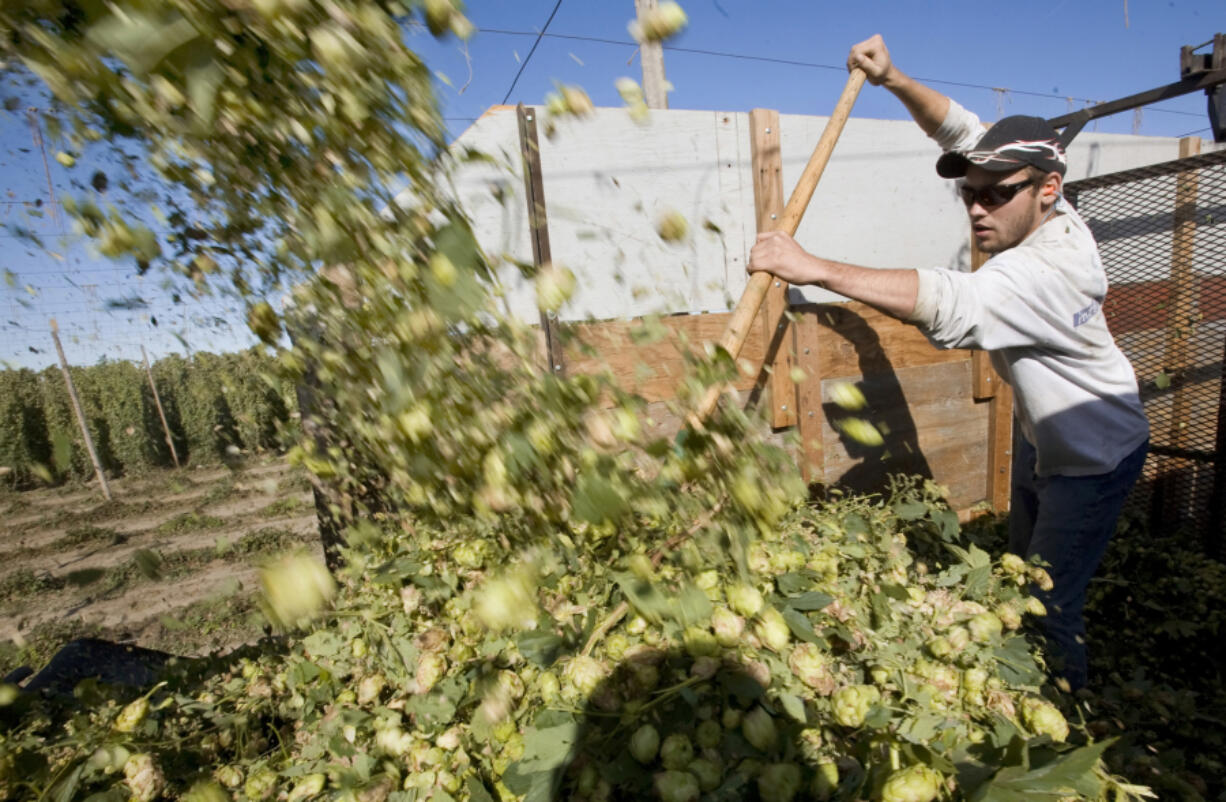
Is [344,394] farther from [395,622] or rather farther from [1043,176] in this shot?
[1043,176]

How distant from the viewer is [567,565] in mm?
1558

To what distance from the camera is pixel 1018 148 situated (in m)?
2.25

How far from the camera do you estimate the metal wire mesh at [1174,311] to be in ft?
11.5

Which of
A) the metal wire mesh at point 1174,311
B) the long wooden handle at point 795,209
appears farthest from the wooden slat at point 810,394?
the metal wire mesh at point 1174,311

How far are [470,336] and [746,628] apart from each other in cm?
92

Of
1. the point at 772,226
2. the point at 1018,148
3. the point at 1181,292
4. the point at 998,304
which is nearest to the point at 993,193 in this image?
the point at 1018,148

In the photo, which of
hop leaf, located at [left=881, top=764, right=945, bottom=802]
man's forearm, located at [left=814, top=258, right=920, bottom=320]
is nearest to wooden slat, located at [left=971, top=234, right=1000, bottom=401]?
man's forearm, located at [left=814, top=258, right=920, bottom=320]

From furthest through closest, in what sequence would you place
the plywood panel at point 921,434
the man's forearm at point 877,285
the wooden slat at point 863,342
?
1. the plywood panel at point 921,434
2. the wooden slat at point 863,342
3. the man's forearm at point 877,285

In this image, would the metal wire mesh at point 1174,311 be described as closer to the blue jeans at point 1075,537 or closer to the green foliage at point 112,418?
the blue jeans at point 1075,537

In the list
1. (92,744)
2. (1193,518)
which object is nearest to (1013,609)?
(92,744)

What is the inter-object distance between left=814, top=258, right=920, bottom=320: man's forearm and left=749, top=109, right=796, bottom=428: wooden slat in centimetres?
133

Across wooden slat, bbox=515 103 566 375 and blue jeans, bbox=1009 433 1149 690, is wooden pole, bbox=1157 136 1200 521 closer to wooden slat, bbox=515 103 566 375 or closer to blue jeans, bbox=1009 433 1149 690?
blue jeans, bbox=1009 433 1149 690

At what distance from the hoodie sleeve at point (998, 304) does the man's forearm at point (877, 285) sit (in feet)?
0.11

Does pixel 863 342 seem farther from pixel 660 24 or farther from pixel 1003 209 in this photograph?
pixel 660 24
